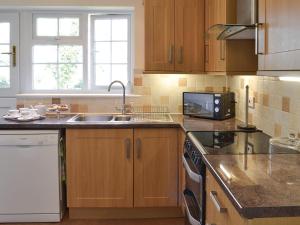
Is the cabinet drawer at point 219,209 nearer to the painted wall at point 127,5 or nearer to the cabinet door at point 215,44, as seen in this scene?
the cabinet door at point 215,44

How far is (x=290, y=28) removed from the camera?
4.58 ft

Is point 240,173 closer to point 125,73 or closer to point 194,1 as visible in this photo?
point 194,1

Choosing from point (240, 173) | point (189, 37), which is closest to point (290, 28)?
point (240, 173)

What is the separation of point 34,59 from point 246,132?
2.33 metres

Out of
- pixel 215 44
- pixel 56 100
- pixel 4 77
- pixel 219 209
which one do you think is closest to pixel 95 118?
pixel 56 100

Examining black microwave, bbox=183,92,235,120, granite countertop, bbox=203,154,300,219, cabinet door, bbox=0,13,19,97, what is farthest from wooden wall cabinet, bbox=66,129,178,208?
granite countertop, bbox=203,154,300,219

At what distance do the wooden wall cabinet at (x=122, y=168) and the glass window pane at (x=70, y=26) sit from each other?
3.98 ft

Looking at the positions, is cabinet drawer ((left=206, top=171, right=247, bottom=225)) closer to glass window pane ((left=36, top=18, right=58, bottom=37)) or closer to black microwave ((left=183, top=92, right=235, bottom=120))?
black microwave ((left=183, top=92, right=235, bottom=120))

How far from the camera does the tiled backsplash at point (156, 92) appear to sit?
148 inches

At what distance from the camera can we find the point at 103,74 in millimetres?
3914

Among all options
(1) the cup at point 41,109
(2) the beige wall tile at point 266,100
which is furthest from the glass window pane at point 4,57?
(2) the beige wall tile at point 266,100

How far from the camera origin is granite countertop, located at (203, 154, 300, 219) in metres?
1.14

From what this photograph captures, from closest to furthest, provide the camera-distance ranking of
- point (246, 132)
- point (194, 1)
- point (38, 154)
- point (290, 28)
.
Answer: point (290, 28)
point (246, 132)
point (38, 154)
point (194, 1)

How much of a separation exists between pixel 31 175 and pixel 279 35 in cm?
238
